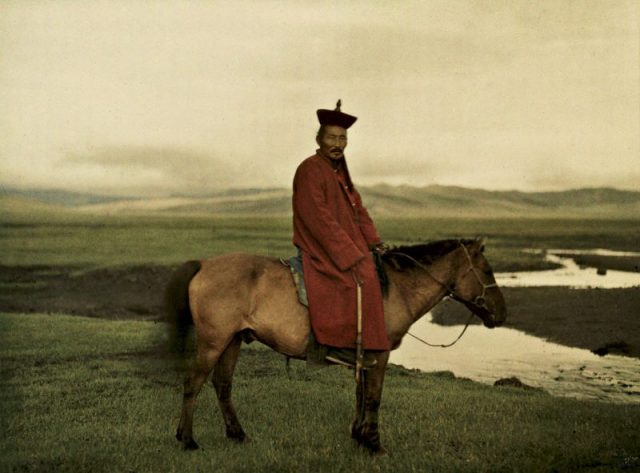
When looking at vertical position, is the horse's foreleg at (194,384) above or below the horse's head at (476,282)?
below

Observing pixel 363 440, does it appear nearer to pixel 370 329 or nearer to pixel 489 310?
pixel 370 329

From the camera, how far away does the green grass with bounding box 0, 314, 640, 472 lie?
716cm

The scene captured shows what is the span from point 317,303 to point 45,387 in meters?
5.73

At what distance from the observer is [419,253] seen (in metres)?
8.15

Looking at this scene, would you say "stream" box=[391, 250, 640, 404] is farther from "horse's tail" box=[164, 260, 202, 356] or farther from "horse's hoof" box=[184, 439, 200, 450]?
"horse's tail" box=[164, 260, 202, 356]

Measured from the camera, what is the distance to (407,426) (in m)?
8.60

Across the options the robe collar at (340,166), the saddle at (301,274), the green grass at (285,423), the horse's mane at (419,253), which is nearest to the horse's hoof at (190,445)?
the green grass at (285,423)

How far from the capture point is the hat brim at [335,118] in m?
7.55

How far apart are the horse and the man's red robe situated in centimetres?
25

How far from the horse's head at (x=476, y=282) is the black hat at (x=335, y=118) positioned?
83.1 inches

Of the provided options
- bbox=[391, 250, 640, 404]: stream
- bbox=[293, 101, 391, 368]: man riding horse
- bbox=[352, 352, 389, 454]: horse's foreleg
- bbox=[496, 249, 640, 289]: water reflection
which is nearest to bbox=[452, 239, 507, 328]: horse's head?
bbox=[293, 101, 391, 368]: man riding horse

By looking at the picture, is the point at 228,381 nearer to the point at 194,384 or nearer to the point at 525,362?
the point at 194,384

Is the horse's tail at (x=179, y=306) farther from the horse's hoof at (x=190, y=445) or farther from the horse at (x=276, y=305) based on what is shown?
the horse's hoof at (x=190, y=445)

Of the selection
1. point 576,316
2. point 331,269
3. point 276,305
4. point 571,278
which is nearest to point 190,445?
point 276,305
